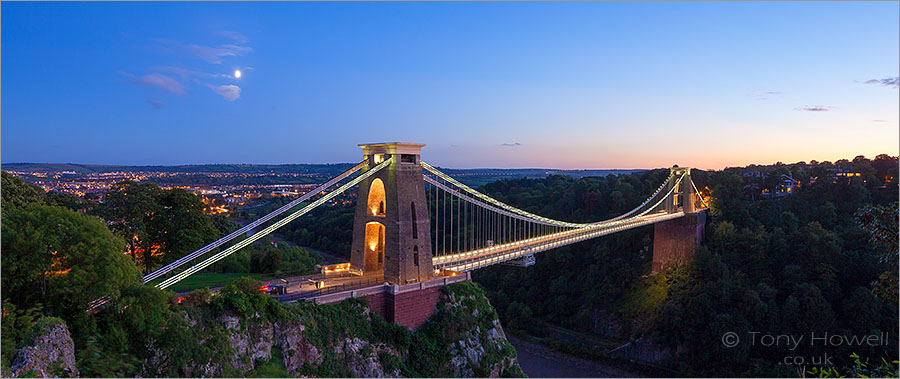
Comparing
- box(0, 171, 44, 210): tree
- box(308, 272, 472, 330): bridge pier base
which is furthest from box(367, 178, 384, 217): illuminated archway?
box(0, 171, 44, 210): tree

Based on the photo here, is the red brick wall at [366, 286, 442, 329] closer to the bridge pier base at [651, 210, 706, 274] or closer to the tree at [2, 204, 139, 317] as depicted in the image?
the tree at [2, 204, 139, 317]

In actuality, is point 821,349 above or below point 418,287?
below

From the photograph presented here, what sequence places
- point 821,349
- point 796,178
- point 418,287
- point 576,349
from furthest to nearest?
point 796,178, point 576,349, point 821,349, point 418,287

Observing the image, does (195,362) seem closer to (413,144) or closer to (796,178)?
(413,144)

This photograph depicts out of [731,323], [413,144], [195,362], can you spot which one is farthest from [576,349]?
[195,362]

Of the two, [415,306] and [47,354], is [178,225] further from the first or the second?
[47,354]

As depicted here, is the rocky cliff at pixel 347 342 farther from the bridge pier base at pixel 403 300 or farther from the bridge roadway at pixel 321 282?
the bridge roadway at pixel 321 282

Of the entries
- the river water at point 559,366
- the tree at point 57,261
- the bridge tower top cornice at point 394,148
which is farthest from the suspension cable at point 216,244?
the river water at point 559,366
